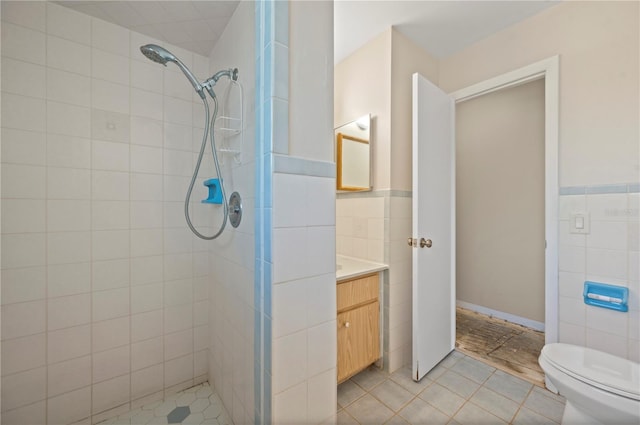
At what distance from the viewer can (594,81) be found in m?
1.53

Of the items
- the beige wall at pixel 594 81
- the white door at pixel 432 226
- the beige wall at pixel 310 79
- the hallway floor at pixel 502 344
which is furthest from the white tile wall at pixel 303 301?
the beige wall at pixel 594 81

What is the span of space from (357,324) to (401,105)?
5.10 feet

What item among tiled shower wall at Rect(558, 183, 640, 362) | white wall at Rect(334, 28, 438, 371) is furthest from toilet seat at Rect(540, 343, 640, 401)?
white wall at Rect(334, 28, 438, 371)

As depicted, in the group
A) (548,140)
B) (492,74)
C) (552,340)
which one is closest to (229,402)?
(552,340)

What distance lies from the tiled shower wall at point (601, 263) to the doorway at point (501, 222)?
611mm

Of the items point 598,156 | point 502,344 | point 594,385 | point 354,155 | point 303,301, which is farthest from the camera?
point 502,344

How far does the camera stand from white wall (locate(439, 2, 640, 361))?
1420mm

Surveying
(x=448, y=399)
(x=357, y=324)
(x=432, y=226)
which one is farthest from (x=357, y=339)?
(x=432, y=226)

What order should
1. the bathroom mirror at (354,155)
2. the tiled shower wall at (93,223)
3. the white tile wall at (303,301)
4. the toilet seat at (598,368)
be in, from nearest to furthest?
the white tile wall at (303,301), the toilet seat at (598,368), the tiled shower wall at (93,223), the bathroom mirror at (354,155)

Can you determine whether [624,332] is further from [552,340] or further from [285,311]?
[285,311]

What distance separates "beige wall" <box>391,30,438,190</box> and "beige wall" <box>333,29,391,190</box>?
0.14 ft

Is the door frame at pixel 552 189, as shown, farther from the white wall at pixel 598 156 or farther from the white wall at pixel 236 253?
the white wall at pixel 236 253

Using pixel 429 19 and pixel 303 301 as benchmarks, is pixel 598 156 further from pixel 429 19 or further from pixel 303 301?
pixel 303 301

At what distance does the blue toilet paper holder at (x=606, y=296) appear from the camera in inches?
55.7
